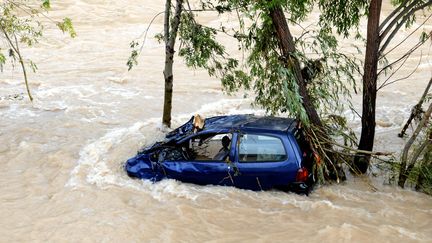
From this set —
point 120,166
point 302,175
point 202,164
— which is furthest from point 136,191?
point 302,175

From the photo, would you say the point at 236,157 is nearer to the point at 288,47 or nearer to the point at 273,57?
the point at 273,57

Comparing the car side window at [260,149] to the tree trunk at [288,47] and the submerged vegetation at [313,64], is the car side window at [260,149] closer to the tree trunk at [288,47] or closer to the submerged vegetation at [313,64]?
the submerged vegetation at [313,64]

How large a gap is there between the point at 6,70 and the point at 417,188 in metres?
15.1

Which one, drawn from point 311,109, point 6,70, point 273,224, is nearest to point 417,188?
point 311,109

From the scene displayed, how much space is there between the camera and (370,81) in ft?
27.1

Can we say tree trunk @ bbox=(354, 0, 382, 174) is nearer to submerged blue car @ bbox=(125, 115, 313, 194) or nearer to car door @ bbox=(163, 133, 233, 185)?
submerged blue car @ bbox=(125, 115, 313, 194)

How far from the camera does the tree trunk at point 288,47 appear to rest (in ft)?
24.7

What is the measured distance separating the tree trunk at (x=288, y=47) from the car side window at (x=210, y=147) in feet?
4.94

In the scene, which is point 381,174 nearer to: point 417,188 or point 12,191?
point 417,188

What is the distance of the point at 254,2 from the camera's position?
23.5ft

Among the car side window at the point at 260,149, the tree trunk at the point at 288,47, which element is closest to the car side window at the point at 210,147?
the car side window at the point at 260,149

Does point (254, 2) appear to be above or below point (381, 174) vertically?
above

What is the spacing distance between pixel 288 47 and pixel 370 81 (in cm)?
168

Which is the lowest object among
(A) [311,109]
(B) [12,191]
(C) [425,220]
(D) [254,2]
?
(B) [12,191]
